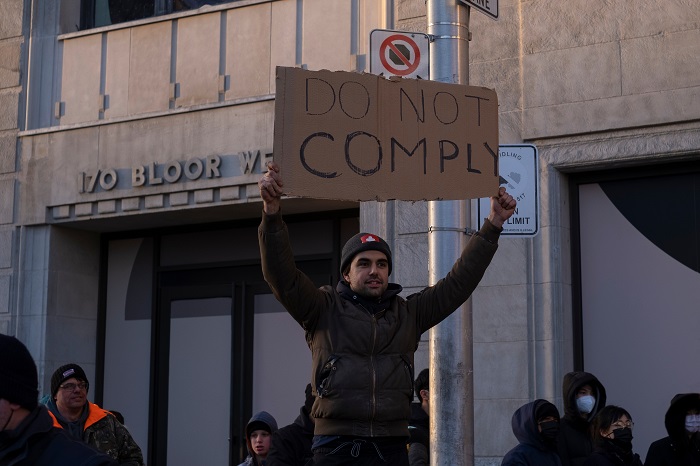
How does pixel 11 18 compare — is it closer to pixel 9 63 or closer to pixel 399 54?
pixel 9 63

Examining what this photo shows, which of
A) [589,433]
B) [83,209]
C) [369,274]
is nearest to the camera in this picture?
[369,274]

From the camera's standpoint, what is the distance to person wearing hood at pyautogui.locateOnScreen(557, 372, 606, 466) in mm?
8609

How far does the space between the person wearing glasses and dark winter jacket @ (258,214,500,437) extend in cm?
318

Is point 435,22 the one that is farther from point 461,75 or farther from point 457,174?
point 457,174

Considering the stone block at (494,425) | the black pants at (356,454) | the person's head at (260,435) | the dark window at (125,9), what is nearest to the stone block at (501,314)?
the stone block at (494,425)

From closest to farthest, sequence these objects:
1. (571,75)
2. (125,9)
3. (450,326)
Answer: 1. (450,326)
2. (571,75)
3. (125,9)

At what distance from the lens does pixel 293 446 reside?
8.38 m

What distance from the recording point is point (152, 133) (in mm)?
12891

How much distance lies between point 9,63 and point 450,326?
28.2 ft

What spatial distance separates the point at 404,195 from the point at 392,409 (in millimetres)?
1061

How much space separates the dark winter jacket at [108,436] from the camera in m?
8.21

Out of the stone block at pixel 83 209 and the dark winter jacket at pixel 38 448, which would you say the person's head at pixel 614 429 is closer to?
the dark winter jacket at pixel 38 448

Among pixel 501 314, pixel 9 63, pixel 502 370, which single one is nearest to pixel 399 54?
pixel 501 314

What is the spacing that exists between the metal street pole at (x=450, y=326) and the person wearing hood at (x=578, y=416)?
1807mm
